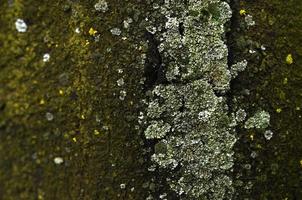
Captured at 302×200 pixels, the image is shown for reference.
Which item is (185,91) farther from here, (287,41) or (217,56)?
(287,41)

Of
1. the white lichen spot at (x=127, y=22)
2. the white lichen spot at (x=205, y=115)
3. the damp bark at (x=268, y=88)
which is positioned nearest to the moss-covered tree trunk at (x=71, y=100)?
the white lichen spot at (x=127, y=22)

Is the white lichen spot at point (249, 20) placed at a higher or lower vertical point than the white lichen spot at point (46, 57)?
higher

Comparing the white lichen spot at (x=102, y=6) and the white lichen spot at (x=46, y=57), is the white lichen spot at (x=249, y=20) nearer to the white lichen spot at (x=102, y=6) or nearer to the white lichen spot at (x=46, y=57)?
the white lichen spot at (x=102, y=6)

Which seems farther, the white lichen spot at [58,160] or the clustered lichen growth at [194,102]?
the white lichen spot at [58,160]

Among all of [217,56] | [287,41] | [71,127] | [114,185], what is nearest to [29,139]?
[71,127]

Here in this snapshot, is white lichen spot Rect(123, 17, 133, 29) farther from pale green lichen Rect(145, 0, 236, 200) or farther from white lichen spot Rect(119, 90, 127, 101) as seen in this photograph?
white lichen spot Rect(119, 90, 127, 101)

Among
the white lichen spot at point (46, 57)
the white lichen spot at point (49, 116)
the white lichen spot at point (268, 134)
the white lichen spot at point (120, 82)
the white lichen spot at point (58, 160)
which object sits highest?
the white lichen spot at point (46, 57)

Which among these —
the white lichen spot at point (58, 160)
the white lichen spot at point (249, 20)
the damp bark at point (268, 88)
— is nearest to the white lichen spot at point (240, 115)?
the damp bark at point (268, 88)
